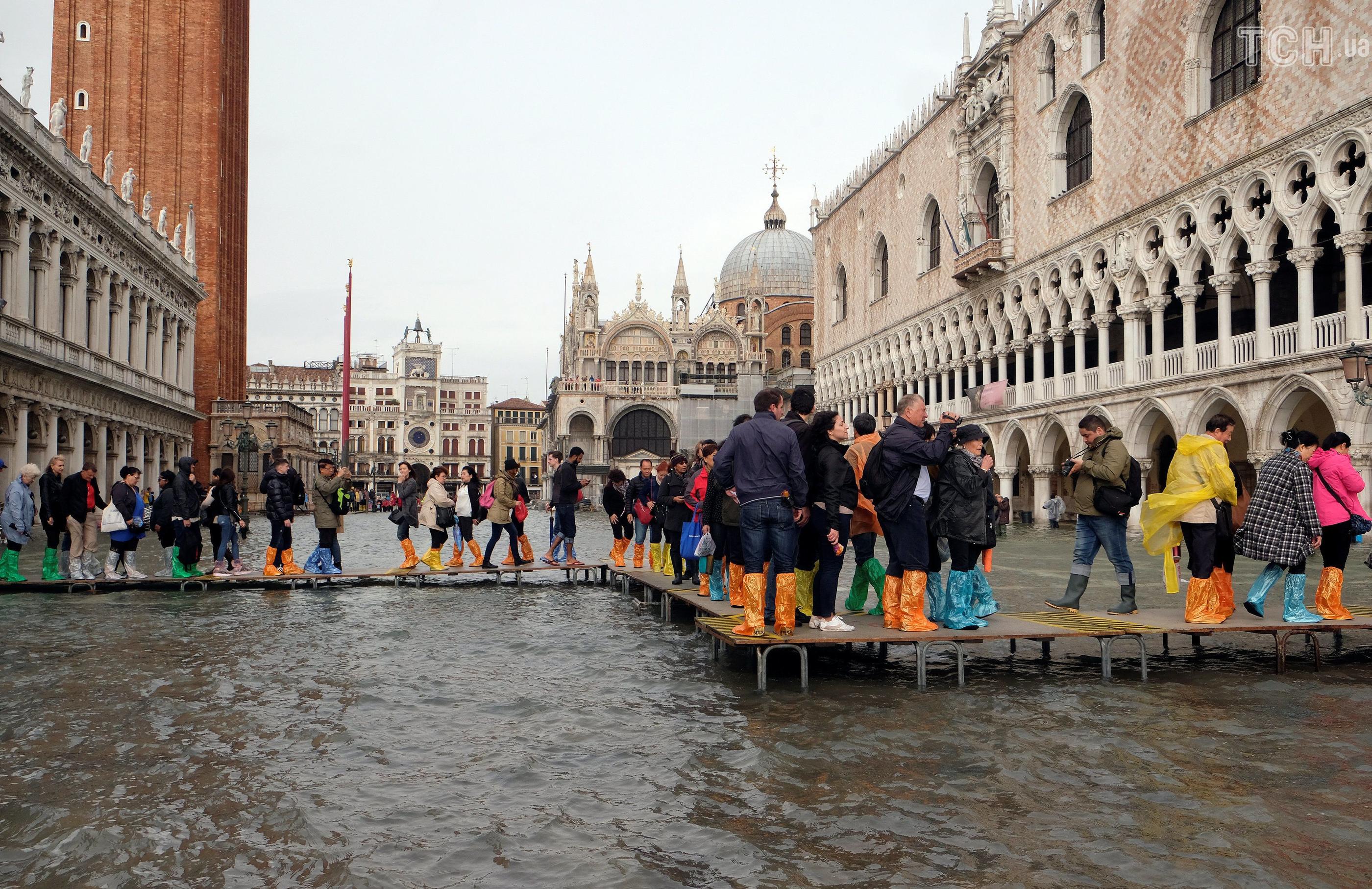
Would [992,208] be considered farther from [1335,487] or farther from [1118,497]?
[1335,487]

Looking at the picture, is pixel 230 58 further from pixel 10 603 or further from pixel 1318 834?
pixel 1318 834

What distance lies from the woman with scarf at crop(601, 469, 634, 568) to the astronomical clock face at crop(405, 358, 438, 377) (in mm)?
123370

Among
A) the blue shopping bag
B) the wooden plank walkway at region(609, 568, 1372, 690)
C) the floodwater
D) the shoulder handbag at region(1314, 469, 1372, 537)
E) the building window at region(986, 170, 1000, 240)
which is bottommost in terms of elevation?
the floodwater

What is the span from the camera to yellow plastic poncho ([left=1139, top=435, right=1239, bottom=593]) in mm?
8781

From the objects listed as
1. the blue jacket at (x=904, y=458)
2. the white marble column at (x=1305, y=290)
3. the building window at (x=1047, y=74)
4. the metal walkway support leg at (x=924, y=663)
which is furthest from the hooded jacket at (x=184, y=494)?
the building window at (x=1047, y=74)

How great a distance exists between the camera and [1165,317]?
31859 mm

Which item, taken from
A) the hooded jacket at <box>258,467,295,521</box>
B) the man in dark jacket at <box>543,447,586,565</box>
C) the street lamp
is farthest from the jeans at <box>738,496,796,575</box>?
the street lamp

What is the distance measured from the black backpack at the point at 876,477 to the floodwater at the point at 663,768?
137 cm

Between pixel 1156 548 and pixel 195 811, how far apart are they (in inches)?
297

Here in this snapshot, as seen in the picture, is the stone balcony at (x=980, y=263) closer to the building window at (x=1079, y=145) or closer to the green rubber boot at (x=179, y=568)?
the building window at (x=1079, y=145)

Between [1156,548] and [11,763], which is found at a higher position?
[1156,548]

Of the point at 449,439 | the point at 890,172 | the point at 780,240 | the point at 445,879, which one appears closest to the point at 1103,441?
the point at 445,879

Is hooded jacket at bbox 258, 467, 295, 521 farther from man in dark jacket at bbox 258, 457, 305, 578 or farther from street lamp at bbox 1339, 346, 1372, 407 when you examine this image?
street lamp at bbox 1339, 346, 1372, 407

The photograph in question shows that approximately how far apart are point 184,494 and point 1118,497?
38.2 feet
